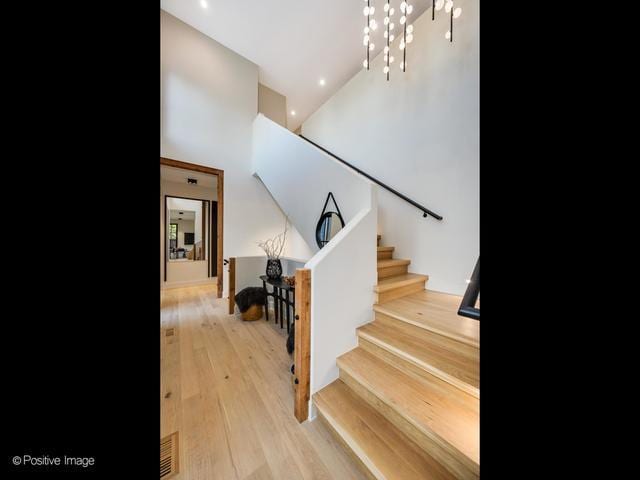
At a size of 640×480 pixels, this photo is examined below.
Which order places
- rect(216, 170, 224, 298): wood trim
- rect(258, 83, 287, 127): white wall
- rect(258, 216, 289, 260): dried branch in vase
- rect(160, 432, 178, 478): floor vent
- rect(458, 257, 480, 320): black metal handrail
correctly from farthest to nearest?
rect(258, 83, 287, 127): white wall, rect(258, 216, 289, 260): dried branch in vase, rect(216, 170, 224, 298): wood trim, rect(160, 432, 178, 478): floor vent, rect(458, 257, 480, 320): black metal handrail

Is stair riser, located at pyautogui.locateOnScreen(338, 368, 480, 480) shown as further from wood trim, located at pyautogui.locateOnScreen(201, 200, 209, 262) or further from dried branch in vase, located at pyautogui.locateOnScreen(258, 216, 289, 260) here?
wood trim, located at pyautogui.locateOnScreen(201, 200, 209, 262)

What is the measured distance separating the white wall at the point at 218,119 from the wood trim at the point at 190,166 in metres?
0.08

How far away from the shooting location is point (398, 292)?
2.03m

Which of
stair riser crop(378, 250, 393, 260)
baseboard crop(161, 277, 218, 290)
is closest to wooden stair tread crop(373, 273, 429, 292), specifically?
stair riser crop(378, 250, 393, 260)

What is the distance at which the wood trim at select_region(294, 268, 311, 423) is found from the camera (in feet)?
4.25

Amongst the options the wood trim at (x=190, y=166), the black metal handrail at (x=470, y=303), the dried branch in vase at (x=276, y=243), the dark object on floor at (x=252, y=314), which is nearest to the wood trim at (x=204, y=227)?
the wood trim at (x=190, y=166)

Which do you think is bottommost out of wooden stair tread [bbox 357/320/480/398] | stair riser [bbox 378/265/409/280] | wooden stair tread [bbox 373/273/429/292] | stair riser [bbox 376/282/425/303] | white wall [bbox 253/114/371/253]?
wooden stair tread [bbox 357/320/480/398]

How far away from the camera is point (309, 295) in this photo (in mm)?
1325

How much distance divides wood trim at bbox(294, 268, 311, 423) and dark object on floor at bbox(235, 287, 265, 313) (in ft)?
5.68

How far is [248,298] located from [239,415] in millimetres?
1642

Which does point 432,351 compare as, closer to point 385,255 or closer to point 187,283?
point 385,255

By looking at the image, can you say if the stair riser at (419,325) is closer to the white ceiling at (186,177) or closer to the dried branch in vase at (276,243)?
the dried branch in vase at (276,243)

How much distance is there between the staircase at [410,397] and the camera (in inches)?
37.3
